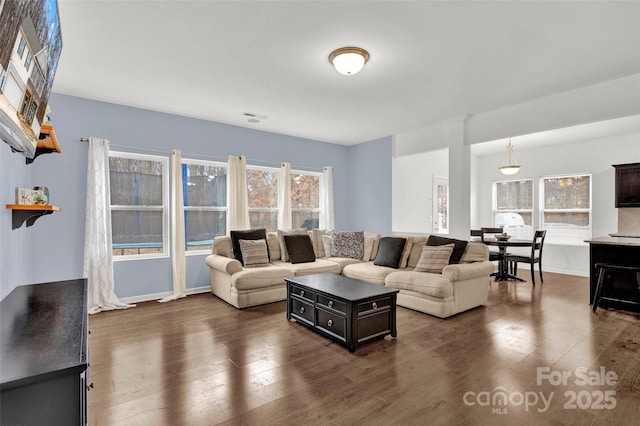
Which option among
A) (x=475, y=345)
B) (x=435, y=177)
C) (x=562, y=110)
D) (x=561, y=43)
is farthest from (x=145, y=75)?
(x=435, y=177)

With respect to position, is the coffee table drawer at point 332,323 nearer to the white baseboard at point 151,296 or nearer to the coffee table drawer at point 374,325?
the coffee table drawer at point 374,325

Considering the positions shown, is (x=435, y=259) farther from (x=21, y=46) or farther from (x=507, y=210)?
(x=507, y=210)

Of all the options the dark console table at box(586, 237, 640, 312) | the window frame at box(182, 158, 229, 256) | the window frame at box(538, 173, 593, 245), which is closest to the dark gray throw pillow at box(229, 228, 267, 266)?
the window frame at box(182, 158, 229, 256)

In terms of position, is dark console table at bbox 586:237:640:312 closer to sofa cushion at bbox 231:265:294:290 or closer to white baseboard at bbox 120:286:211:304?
sofa cushion at bbox 231:265:294:290

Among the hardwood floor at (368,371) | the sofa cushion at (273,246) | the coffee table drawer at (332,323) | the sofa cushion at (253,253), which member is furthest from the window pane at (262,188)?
the coffee table drawer at (332,323)

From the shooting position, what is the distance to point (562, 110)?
3.96 metres

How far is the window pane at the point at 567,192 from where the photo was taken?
20.9 feet

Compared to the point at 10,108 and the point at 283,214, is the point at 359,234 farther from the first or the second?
the point at 10,108

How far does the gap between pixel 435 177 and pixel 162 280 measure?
5.96m

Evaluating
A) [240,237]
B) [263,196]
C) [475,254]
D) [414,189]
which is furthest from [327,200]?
[475,254]

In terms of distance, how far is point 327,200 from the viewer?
6539mm

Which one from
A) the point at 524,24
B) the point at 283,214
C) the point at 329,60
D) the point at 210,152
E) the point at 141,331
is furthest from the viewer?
the point at 283,214

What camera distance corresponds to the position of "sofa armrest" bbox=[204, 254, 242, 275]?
4.16 metres

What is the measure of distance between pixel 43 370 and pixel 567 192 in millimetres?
8238
